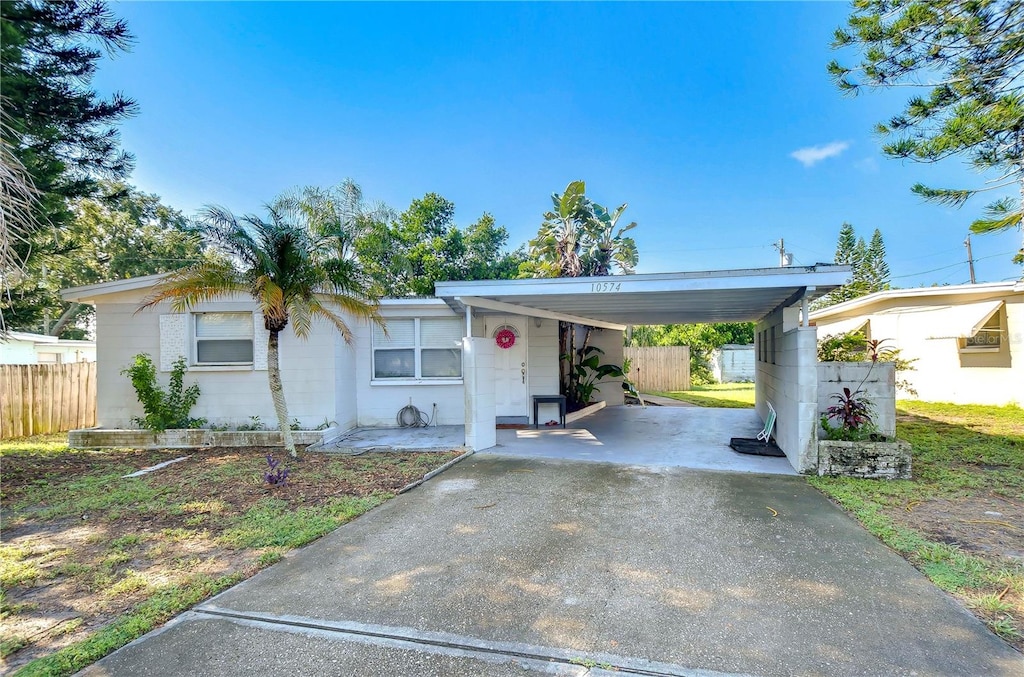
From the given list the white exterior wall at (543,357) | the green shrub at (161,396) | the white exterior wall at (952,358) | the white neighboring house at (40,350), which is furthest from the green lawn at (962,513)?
the white neighboring house at (40,350)

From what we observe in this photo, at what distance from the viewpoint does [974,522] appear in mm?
4434

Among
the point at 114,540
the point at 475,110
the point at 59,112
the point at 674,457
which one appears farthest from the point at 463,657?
the point at 475,110

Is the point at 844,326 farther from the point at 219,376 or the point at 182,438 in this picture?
the point at 182,438

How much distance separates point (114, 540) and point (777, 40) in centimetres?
1533

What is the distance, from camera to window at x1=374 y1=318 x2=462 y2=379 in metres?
9.80

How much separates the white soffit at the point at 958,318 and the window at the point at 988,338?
0.19m

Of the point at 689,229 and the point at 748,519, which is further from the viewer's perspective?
→ the point at 689,229

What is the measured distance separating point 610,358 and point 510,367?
16.3ft

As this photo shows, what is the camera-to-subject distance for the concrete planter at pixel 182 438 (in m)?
8.38

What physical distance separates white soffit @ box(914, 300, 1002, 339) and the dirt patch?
9338 mm

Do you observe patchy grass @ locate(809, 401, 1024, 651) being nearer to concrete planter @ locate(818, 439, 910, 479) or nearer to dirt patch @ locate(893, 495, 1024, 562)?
dirt patch @ locate(893, 495, 1024, 562)

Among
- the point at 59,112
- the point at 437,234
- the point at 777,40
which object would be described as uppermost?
the point at 777,40

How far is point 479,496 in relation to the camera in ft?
17.7

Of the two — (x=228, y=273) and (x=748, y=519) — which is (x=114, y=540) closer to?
(x=228, y=273)
